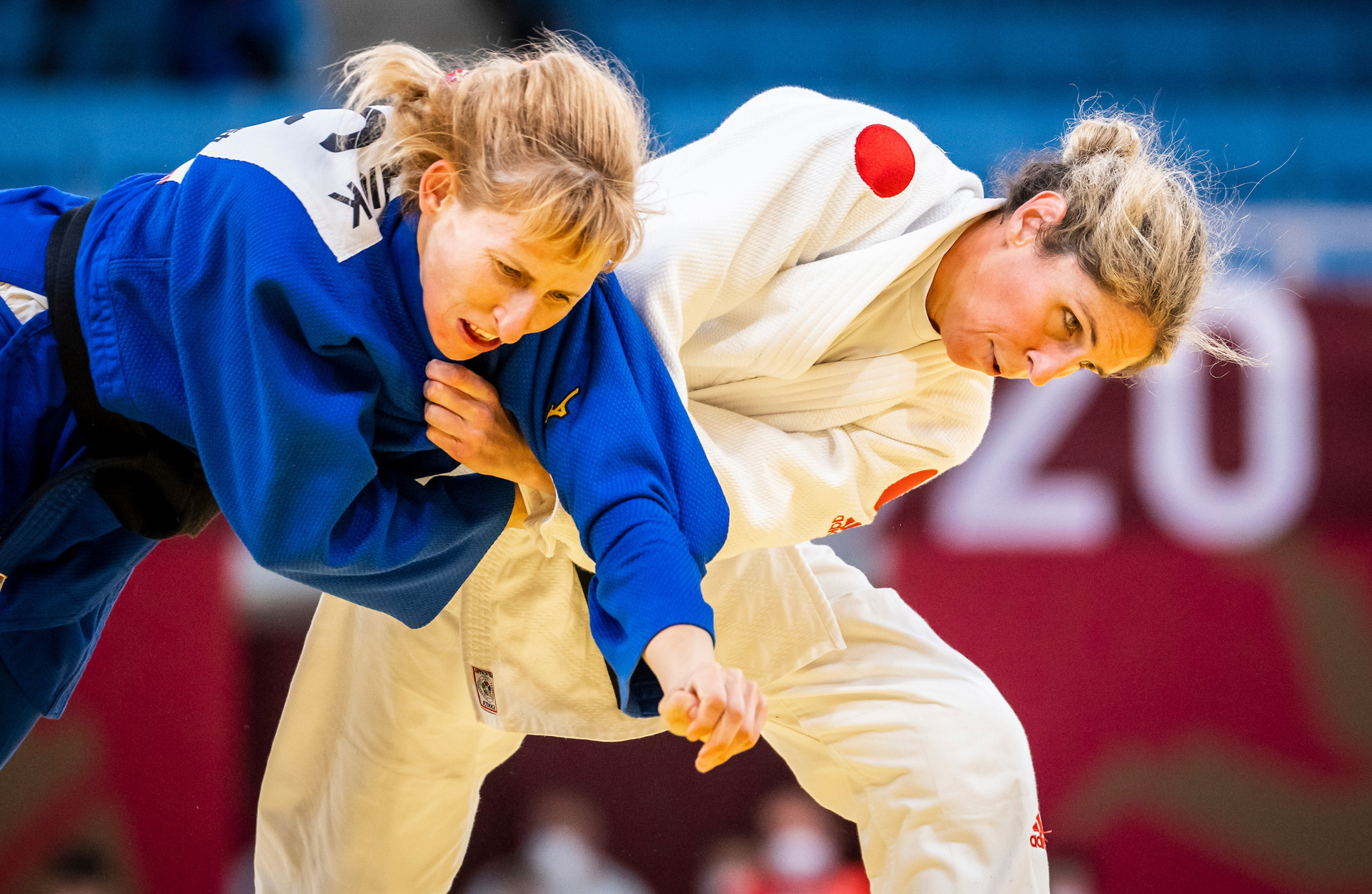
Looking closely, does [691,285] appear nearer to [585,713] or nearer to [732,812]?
[585,713]

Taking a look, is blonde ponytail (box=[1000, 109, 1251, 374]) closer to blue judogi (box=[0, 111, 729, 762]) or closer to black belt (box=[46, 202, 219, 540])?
blue judogi (box=[0, 111, 729, 762])

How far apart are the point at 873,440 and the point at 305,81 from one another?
2.26 m

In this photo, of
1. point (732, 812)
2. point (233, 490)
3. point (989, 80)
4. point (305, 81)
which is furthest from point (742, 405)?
point (989, 80)

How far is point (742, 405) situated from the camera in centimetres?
166

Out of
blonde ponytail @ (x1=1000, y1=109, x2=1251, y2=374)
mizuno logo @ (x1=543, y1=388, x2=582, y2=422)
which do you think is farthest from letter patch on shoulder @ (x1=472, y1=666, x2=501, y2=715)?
blonde ponytail @ (x1=1000, y1=109, x2=1251, y2=374)

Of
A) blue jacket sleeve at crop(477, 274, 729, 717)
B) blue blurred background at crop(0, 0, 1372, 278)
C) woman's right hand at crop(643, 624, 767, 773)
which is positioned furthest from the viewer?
blue blurred background at crop(0, 0, 1372, 278)

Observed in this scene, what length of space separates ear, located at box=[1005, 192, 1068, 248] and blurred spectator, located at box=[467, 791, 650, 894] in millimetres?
1411

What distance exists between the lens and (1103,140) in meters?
1.63

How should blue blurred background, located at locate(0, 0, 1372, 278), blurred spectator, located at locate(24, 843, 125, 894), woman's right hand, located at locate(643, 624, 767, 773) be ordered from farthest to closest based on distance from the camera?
blue blurred background, located at locate(0, 0, 1372, 278) < blurred spectator, located at locate(24, 843, 125, 894) < woman's right hand, located at locate(643, 624, 767, 773)

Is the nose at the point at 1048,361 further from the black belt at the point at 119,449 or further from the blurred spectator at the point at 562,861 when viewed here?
the blurred spectator at the point at 562,861

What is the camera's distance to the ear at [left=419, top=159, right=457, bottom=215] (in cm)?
115

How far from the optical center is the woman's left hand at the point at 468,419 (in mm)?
1227

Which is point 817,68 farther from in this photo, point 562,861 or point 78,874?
point 78,874

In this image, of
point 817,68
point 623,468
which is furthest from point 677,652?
point 817,68
